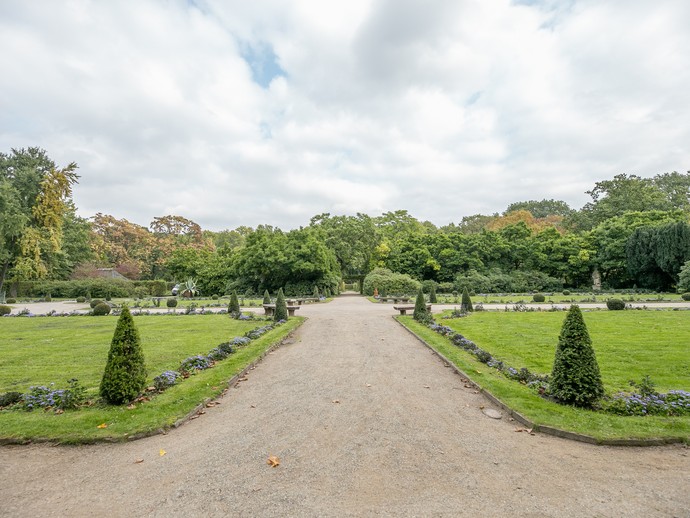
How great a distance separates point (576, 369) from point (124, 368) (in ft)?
23.4

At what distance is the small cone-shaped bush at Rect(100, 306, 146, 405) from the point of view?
5.94 meters

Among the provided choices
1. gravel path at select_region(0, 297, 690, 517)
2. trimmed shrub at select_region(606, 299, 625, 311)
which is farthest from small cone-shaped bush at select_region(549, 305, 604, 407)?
trimmed shrub at select_region(606, 299, 625, 311)

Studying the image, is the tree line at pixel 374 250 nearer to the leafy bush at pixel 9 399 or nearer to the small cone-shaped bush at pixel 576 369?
the leafy bush at pixel 9 399

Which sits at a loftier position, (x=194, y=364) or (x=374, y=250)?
(x=374, y=250)

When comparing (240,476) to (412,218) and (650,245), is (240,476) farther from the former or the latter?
(412,218)

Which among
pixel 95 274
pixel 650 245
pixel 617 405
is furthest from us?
pixel 95 274

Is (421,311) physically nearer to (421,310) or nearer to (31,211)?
(421,310)

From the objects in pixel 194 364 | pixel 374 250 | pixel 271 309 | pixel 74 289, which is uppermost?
pixel 374 250

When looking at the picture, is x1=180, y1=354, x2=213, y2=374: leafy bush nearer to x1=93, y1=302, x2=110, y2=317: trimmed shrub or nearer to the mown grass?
the mown grass

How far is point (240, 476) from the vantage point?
3.86 metres

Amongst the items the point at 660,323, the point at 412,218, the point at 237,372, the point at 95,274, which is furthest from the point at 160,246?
the point at 660,323

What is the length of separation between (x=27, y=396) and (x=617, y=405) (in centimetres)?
932

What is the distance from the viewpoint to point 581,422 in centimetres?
512

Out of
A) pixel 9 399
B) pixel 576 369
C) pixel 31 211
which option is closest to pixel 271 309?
pixel 9 399
